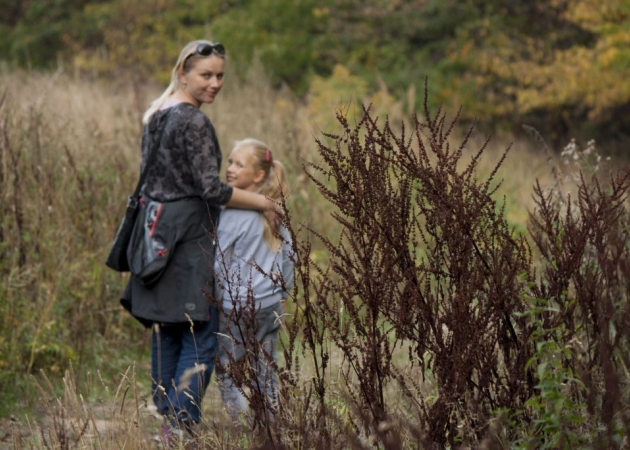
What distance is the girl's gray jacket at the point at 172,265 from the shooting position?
441cm

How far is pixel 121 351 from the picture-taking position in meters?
6.32

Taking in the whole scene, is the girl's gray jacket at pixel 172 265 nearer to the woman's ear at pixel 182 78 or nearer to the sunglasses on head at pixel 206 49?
the woman's ear at pixel 182 78

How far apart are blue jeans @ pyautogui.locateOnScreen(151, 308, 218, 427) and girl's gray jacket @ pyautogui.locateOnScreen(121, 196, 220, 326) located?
4.1 inches

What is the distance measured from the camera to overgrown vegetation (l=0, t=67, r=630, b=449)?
3.11 meters

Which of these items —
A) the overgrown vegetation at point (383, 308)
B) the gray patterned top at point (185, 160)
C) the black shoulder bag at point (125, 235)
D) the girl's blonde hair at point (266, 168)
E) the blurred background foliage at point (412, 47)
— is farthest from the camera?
the blurred background foliage at point (412, 47)

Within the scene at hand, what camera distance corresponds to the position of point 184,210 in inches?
176

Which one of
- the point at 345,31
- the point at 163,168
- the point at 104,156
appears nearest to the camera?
the point at 163,168

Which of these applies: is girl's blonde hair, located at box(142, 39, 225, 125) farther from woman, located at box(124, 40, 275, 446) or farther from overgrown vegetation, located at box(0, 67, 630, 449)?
overgrown vegetation, located at box(0, 67, 630, 449)

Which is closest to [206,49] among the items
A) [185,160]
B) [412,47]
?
[185,160]

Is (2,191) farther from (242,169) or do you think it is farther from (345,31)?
(345,31)

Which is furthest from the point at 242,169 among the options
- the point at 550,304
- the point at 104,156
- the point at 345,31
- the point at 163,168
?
the point at 345,31

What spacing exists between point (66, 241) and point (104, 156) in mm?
1390

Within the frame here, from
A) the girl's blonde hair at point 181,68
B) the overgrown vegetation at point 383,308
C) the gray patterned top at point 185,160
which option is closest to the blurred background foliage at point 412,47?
the overgrown vegetation at point 383,308

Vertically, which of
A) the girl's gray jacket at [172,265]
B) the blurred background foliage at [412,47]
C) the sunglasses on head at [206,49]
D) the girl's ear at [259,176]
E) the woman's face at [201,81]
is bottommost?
the girl's gray jacket at [172,265]
